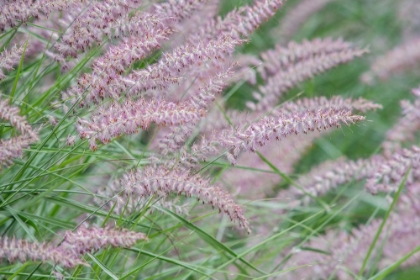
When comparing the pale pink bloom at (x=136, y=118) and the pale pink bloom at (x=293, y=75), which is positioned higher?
the pale pink bloom at (x=136, y=118)

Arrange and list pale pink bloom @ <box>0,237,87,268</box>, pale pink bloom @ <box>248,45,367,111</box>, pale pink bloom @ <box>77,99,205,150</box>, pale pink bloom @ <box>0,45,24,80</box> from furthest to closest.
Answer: pale pink bloom @ <box>248,45,367,111</box> < pale pink bloom @ <box>0,45,24,80</box> < pale pink bloom @ <box>77,99,205,150</box> < pale pink bloom @ <box>0,237,87,268</box>

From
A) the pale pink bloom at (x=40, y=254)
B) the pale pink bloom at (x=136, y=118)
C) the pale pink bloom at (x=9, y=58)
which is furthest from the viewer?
the pale pink bloom at (x=9, y=58)

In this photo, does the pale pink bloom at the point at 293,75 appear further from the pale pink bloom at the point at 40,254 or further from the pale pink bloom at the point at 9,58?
the pale pink bloom at the point at 40,254

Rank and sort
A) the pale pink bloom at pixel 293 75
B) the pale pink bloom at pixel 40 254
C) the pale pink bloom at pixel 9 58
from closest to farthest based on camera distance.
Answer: the pale pink bloom at pixel 40 254
the pale pink bloom at pixel 9 58
the pale pink bloom at pixel 293 75

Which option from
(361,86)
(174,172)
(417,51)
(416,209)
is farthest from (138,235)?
(361,86)

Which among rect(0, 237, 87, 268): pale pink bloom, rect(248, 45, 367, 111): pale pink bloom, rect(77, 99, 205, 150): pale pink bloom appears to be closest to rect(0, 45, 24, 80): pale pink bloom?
rect(77, 99, 205, 150): pale pink bloom

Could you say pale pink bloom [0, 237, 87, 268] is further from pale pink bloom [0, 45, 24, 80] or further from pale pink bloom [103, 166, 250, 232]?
pale pink bloom [0, 45, 24, 80]

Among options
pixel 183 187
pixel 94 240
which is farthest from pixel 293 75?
pixel 94 240

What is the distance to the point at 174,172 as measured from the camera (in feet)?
A: 4.40

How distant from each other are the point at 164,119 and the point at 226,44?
0.21 metres

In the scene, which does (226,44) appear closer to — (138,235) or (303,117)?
(303,117)

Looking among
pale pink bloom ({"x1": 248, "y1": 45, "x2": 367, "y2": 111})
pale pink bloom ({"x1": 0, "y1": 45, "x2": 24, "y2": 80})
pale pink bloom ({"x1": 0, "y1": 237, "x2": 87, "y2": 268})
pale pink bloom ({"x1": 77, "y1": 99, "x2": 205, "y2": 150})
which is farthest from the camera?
pale pink bloom ({"x1": 248, "y1": 45, "x2": 367, "y2": 111})

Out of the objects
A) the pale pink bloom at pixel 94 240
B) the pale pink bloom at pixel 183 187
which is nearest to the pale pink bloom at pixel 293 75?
the pale pink bloom at pixel 183 187

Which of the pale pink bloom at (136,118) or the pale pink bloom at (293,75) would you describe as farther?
the pale pink bloom at (293,75)
